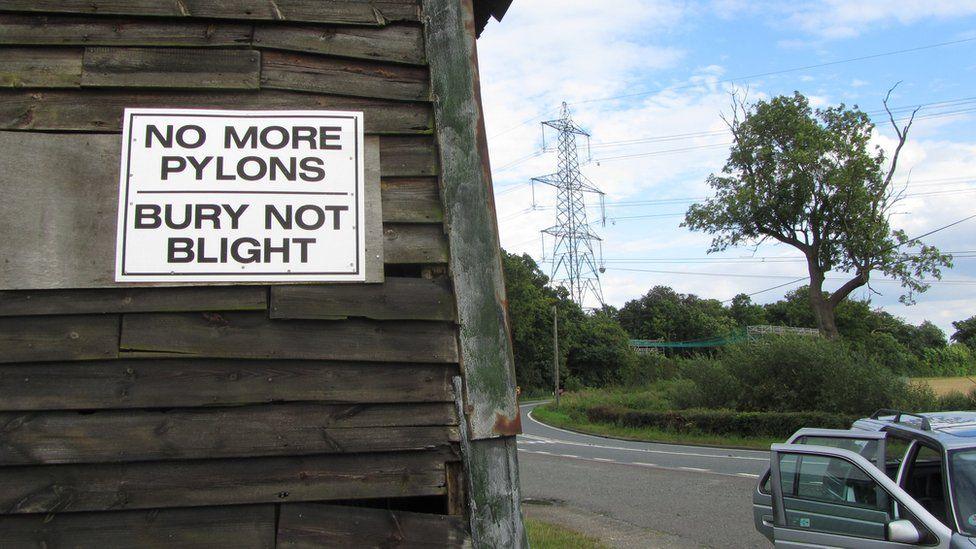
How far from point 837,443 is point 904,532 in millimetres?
1247

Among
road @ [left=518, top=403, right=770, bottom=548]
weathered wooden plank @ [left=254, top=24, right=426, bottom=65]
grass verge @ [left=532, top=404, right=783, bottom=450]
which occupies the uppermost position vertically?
weathered wooden plank @ [left=254, top=24, right=426, bottom=65]

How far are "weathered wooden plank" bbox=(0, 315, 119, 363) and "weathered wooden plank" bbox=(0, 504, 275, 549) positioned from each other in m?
0.60

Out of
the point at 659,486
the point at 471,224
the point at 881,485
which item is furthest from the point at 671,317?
the point at 471,224

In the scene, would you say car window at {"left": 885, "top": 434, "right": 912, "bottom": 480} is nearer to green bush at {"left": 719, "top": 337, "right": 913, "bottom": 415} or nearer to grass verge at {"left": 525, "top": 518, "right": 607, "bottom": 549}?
grass verge at {"left": 525, "top": 518, "right": 607, "bottom": 549}

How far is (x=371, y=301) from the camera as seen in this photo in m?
2.98

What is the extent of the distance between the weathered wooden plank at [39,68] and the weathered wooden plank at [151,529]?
5.76ft

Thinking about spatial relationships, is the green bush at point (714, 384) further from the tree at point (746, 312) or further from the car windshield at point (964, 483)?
the tree at point (746, 312)

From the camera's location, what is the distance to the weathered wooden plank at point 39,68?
3.04 m

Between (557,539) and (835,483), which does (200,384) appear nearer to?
(835,483)

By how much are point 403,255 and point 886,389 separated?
22.8m

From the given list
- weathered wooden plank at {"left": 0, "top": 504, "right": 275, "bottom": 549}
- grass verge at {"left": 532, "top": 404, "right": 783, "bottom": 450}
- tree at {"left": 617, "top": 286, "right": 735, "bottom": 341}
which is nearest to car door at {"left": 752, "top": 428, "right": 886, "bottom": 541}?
weathered wooden plank at {"left": 0, "top": 504, "right": 275, "bottom": 549}

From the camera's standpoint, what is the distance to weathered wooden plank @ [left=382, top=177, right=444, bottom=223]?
3.13 metres

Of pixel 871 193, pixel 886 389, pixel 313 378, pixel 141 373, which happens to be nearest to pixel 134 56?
pixel 141 373

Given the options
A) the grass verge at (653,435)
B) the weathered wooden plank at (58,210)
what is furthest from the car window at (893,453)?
the grass verge at (653,435)
